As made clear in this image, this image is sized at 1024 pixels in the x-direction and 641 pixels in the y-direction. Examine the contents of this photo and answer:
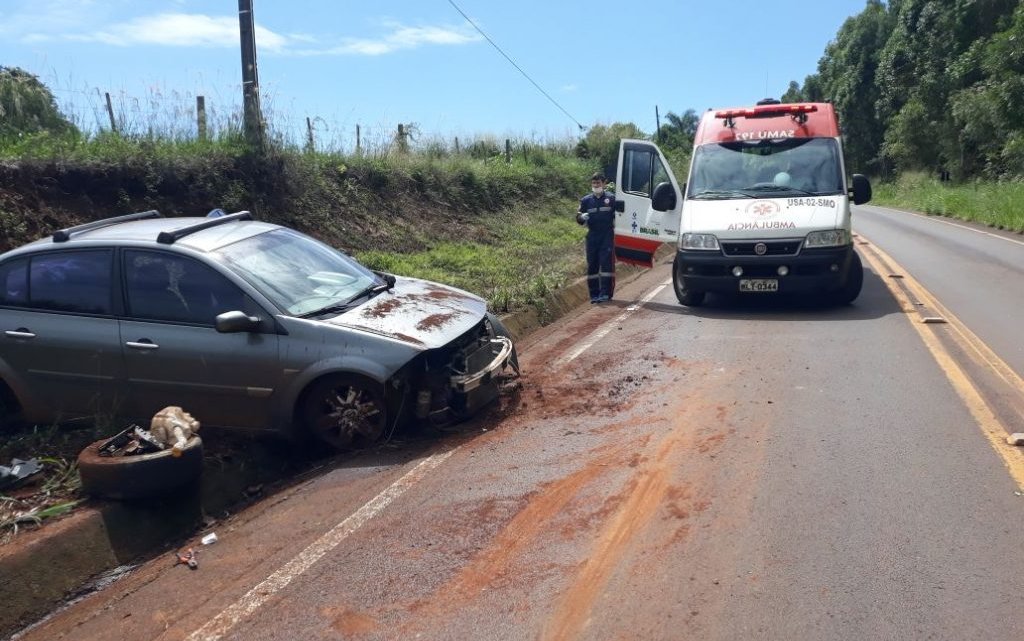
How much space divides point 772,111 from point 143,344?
8.67 meters

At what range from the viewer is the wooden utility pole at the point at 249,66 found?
1209cm

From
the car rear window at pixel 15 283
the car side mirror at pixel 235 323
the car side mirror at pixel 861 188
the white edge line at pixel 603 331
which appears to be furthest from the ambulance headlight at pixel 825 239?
the car rear window at pixel 15 283

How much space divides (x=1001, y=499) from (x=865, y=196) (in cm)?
710

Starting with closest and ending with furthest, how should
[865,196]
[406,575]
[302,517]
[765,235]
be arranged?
1. [406,575]
2. [302,517]
3. [765,235]
4. [865,196]

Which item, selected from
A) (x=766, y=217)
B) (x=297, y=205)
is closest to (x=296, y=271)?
(x=766, y=217)

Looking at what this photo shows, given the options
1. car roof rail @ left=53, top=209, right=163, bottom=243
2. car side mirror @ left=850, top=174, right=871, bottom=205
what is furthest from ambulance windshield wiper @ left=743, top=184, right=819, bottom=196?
car roof rail @ left=53, top=209, right=163, bottom=243

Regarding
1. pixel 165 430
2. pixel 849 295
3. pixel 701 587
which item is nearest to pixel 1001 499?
pixel 701 587

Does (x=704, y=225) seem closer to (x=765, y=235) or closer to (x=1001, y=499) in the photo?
(x=765, y=235)

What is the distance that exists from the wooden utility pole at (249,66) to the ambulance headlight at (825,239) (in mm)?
7932

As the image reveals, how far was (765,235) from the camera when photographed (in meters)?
10.1

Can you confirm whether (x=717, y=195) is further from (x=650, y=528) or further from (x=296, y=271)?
(x=650, y=528)

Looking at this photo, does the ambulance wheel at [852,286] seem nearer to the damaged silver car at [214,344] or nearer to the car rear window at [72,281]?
the damaged silver car at [214,344]

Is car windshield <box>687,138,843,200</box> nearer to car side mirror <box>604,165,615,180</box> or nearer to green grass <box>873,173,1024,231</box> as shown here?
green grass <box>873,173,1024,231</box>

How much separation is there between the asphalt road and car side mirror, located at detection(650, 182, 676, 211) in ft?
15.8
